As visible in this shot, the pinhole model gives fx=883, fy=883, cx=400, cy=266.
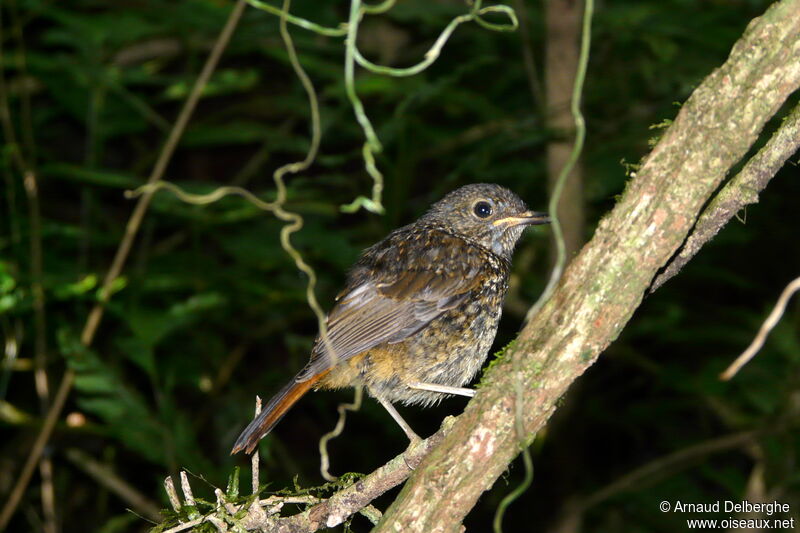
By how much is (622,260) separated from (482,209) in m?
2.33

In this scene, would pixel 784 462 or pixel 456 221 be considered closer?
pixel 456 221

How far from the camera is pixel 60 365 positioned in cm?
596

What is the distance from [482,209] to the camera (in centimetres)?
420

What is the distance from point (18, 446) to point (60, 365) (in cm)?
58

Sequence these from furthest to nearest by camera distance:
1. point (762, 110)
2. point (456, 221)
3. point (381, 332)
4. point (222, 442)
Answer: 1. point (222, 442)
2. point (456, 221)
3. point (381, 332)
4. point (762, 110)

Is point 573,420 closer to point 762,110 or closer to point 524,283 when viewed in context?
point 524,283

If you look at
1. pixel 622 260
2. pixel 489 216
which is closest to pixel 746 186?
pixel 622 260

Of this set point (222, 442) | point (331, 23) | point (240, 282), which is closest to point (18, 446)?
point (222, 442)

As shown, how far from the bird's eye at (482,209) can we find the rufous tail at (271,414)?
1.21 metres

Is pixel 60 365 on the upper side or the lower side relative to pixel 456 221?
lower

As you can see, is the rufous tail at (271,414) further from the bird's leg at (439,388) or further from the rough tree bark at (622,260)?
the rough tree bark at (622,260)

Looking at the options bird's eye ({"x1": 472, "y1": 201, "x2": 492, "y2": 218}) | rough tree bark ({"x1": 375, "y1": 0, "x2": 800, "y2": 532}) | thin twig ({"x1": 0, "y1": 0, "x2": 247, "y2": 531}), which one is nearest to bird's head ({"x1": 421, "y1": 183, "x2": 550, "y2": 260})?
bird's eye ({"x1": 472, "y1": 201, "x2": 492, "y2": 218})

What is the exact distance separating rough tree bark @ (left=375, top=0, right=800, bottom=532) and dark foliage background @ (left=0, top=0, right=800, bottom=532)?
2496 millimetres

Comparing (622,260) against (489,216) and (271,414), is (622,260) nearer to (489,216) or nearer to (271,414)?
(271,414)
